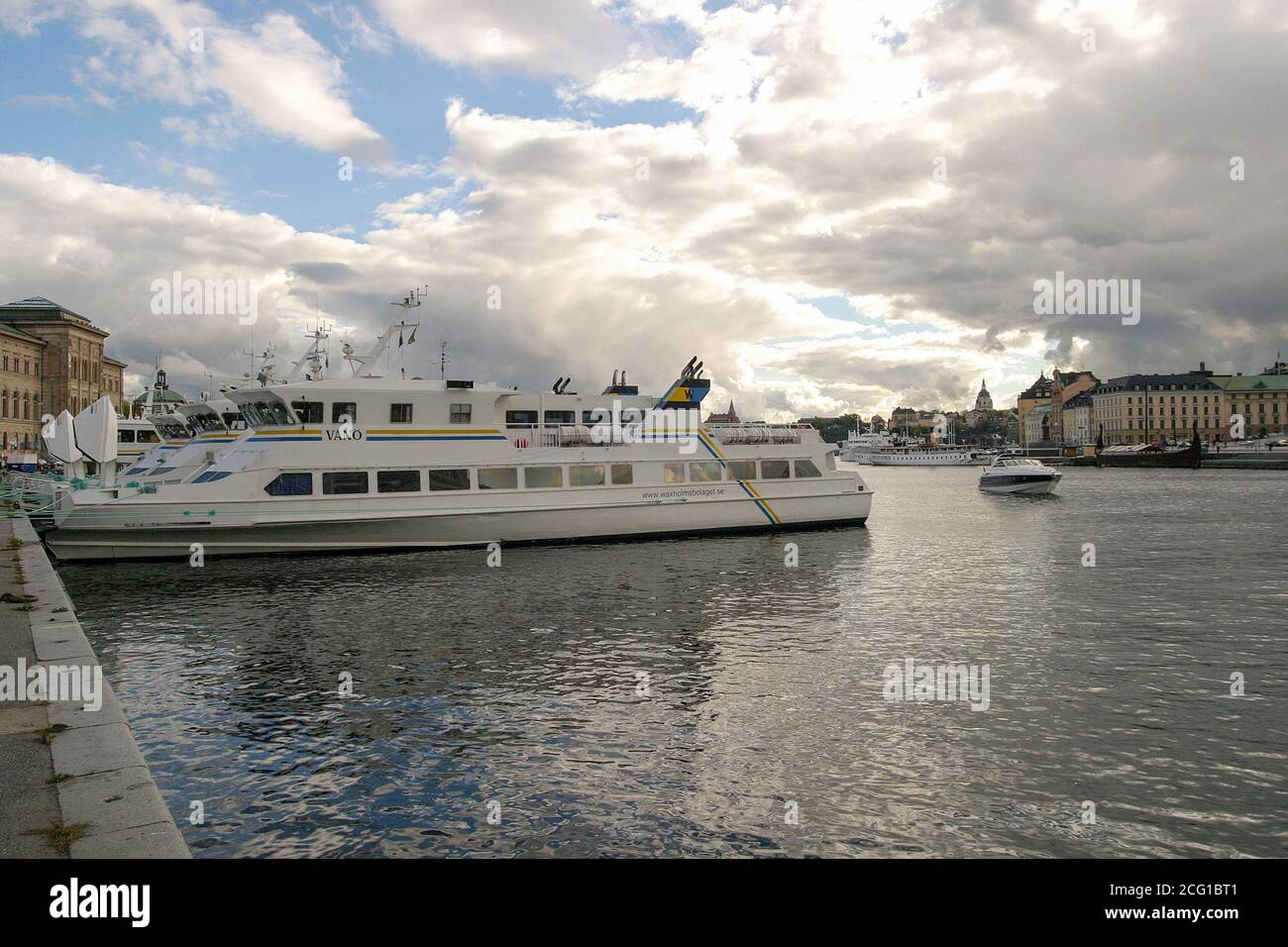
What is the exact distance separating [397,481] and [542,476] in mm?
5388

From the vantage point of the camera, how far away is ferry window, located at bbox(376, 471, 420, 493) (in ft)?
95.3

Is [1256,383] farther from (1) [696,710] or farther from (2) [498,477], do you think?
(1) [696,710]

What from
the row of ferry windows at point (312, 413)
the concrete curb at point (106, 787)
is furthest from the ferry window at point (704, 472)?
the concrete curb at point (106, 787)

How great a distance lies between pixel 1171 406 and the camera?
192125 mm

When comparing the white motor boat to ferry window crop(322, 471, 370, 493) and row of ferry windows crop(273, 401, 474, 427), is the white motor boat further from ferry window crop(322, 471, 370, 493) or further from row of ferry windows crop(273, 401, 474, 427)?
ferry window crop(322, 471, 370, 493)

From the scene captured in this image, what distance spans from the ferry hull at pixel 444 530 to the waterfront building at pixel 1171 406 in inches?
7262

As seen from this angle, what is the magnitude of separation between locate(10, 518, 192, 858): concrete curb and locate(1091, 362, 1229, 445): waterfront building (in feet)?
698

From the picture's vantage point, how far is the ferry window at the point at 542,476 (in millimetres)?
31500

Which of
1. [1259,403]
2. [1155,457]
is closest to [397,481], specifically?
[1155,457]

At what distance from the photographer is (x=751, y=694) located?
12750 mm

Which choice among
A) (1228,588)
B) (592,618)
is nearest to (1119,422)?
(1228,588)

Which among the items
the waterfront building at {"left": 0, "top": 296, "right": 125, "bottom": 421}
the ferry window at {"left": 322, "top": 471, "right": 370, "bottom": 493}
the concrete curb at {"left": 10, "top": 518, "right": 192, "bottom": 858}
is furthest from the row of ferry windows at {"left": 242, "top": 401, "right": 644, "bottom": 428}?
the waterfront building at {"left": 0, "top": 296, "right": 125, "bottom": 421}

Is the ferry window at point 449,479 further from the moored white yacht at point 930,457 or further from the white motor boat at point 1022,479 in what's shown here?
the moored white yacht at point 930,457

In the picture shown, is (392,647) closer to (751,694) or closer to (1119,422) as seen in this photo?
(751,694)
